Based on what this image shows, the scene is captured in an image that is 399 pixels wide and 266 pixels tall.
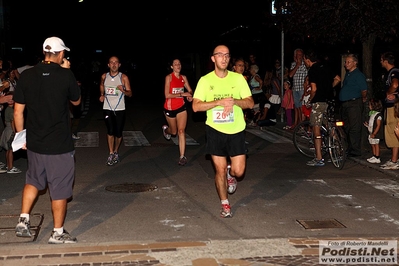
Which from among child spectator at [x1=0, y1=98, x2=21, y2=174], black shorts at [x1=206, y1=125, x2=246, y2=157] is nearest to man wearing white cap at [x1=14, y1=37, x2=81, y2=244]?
black shorts at [x1=206, y1=125, x2=246, y2=157]

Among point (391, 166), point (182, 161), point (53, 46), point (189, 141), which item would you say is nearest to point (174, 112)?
point (182, 161)

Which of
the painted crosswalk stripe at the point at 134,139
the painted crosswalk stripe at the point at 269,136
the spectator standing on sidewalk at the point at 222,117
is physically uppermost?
the spectator standing on sidewalk at the point at 222,117

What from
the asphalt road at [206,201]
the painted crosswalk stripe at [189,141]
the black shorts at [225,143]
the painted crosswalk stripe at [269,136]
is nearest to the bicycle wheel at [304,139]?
the asphalt road at [206,201]

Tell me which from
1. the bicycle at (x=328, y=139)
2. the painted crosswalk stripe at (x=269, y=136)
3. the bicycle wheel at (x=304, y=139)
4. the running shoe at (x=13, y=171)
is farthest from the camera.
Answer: the painted crosswalk stripe at (x=269, y=136)

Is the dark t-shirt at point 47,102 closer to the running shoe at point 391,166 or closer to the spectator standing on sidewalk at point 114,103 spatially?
the spectator standing on sidewalk at point 114,103

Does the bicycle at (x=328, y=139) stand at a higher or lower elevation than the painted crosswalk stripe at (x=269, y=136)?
higher

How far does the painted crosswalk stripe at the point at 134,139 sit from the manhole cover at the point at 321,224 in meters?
7.38

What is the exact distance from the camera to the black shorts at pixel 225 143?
7777 millimetres

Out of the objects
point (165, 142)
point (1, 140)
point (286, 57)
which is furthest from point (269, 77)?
point (1, 140)

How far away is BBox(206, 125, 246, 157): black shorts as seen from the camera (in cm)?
778

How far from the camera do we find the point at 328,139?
456 inches

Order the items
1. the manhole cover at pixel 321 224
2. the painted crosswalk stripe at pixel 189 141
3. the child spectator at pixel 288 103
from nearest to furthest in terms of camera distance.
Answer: the manhole cover at pixel 321 224
the painted crosswalk stripe at pixel 189 141
the child spectator at pixel 288 103

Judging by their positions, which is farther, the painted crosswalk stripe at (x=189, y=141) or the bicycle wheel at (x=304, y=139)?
the painted crosswalk stripe at (x=189, y=141)

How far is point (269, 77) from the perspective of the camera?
20.6 metres
